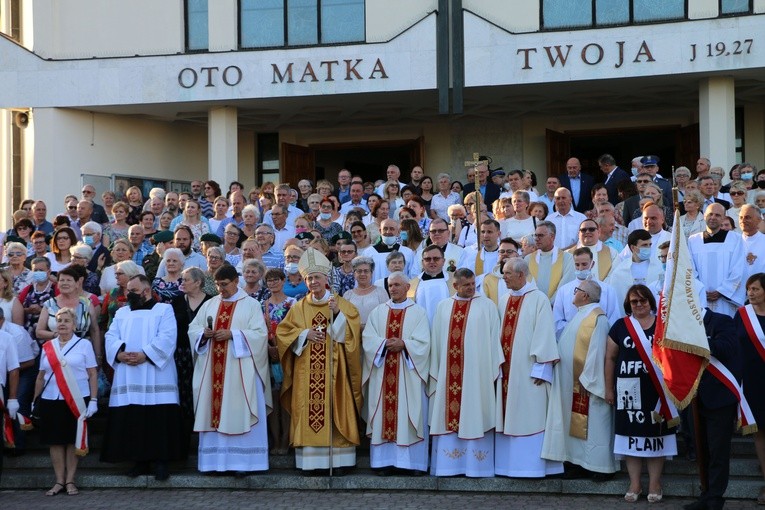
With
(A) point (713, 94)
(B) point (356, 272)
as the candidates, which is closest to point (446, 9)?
(A) point (713, 94)

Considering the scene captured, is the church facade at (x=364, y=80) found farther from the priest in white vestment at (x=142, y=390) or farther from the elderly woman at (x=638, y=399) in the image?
the elderly woman at (x=638, y=399)

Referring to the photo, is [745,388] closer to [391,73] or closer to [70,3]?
[391,73]

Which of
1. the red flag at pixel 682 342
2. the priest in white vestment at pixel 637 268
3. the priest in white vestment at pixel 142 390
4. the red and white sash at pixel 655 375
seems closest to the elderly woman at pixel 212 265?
the priest in white vestment at pixel 142 390

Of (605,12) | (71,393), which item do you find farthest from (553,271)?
(605,12)

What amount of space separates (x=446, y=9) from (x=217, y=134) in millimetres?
4753

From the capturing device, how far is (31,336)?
12109 mm

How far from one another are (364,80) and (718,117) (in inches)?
236

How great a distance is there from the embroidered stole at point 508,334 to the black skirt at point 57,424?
4.04 m

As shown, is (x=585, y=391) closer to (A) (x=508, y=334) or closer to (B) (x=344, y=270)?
(A) (x=508, y=334)

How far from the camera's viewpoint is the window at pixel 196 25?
2123cm

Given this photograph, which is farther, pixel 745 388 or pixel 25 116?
pixel 25 116

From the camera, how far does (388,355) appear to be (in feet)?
37.1

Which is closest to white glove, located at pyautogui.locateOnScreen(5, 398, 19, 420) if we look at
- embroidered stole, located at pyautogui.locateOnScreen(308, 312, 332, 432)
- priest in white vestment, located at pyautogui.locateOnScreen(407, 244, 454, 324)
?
embroidered stole, located at pyautogui.locateOnScreen(308, 312, 332, 432)

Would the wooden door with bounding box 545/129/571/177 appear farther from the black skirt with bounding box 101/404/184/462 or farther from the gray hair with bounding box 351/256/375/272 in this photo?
the black skirt with bounding box 101/404/184/462
